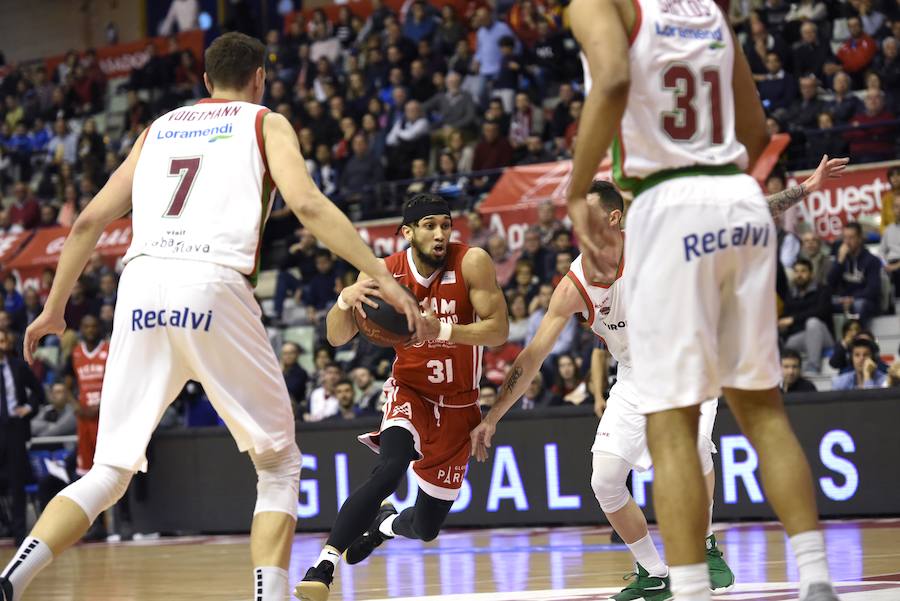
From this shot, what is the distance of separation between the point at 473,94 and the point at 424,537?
12.6 metres

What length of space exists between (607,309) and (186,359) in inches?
104

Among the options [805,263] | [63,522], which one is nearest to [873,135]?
[805,263]

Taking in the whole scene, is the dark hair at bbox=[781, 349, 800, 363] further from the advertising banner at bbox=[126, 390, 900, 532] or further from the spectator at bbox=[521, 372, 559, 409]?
the spectator at bbox=[521, 372, 559, 409]

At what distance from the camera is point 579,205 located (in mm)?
4207

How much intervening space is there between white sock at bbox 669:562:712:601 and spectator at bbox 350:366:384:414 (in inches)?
389

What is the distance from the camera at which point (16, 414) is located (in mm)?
13586

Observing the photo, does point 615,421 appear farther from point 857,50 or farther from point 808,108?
point 857,50

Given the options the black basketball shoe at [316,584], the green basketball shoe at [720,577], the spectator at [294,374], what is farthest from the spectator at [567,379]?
the black basketball shoe at [316,584]

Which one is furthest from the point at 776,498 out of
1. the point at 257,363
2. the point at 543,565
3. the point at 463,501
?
the point at 463,501

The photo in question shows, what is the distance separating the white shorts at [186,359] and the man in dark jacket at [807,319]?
8.83 m

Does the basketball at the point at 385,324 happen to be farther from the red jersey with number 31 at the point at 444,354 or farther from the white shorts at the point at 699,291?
the white shorts at the point at 699,291

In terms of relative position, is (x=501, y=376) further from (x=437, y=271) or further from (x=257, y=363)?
(x=257, y=363)

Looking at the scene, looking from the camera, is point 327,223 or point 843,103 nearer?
point 327,223

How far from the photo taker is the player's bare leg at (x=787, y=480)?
4117mm
